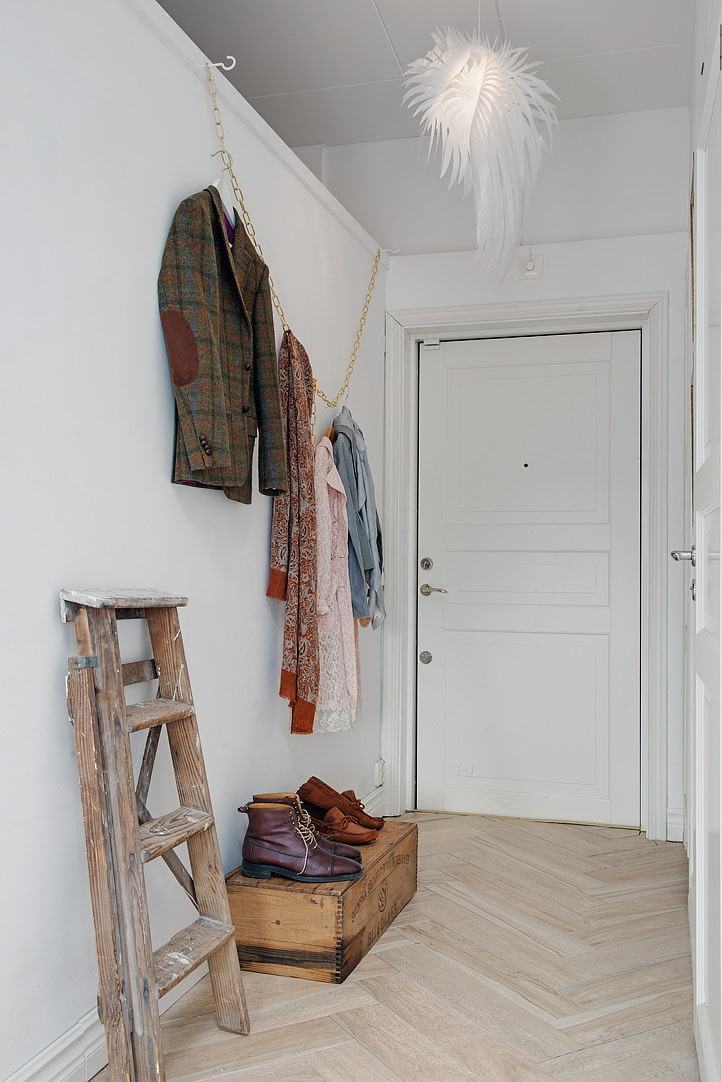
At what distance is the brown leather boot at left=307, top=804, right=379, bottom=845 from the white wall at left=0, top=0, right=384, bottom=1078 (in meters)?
0.22

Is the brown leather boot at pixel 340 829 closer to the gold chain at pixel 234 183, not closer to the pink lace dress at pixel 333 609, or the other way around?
the pink lace dress at pixel 333 609

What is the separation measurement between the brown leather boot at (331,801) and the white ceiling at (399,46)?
239 centimetres

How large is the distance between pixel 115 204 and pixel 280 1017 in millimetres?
1755

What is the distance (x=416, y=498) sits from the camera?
3.80 metres

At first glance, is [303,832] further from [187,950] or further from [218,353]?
[218,353]

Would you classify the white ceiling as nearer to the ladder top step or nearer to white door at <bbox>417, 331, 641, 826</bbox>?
white door at <bbox>417, 331, 641, 826</bbox>

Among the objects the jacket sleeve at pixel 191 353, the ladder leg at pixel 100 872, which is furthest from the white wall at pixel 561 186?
the ladder leg at pixel 100 872

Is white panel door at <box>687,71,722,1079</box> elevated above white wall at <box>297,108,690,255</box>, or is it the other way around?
white wall at <box>297,108,690,255</box>

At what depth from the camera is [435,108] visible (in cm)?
265

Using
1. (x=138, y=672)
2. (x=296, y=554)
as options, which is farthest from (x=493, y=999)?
(x=296, y=554)

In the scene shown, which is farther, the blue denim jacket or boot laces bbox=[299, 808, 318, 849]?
the blue denim jacket

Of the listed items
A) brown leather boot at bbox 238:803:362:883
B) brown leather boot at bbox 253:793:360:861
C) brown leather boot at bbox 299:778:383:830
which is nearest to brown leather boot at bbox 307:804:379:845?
brown leather boot at bbox 299:778:383:830

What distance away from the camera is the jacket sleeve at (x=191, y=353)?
197 cm

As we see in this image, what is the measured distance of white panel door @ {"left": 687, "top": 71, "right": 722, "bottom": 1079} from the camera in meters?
1.50
